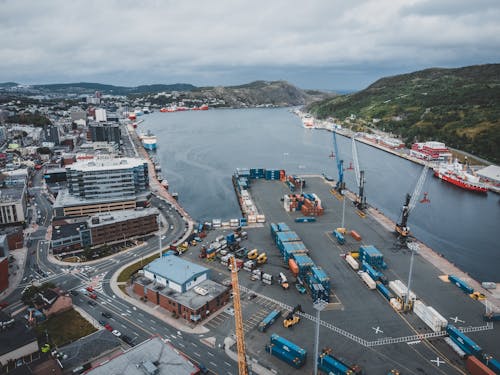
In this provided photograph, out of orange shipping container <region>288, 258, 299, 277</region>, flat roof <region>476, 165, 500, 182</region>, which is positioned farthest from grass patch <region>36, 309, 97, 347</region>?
flat roof <region>476, 165, 500, 182</region>

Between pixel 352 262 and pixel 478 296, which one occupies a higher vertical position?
pixel 352 262

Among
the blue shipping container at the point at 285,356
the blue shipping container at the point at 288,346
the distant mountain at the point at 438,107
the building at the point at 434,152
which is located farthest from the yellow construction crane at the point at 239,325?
the distant mountain at the point at 438,107

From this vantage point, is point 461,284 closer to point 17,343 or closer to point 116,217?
point 17,343

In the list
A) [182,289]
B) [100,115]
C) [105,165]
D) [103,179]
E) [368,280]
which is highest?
[100,115]

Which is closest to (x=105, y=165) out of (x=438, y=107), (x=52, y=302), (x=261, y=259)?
(x=52, y=302)

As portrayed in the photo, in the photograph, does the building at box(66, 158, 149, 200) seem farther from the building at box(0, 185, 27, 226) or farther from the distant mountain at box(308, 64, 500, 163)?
the distant mountain at box(308, 64, 500, 163)

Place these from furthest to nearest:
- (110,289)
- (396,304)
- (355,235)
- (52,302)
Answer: (355,235)
(110,289)
(396,304)
(52,302)

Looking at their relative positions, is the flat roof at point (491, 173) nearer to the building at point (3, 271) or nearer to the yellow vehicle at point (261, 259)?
the yellow vehicle at point (261, 259)
